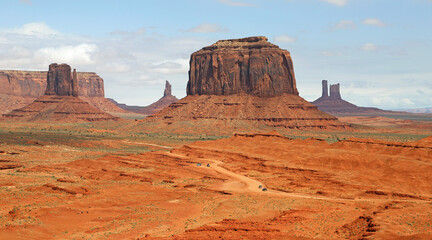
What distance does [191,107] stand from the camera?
16550cm

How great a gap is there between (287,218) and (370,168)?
2852cm

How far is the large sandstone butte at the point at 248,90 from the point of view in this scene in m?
157

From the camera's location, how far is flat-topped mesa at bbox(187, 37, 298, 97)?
16162 centimetres

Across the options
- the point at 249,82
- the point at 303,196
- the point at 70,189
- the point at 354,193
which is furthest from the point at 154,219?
the point at 249,82

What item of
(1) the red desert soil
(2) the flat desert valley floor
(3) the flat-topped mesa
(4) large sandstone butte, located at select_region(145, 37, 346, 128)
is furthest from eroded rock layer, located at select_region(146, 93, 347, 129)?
(1) the red desert soil

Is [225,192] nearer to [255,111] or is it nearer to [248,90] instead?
[255,111]

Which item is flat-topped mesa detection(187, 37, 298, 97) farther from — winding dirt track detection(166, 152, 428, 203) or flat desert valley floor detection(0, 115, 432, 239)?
winding dirt track detection(166, 152, 428, 203)

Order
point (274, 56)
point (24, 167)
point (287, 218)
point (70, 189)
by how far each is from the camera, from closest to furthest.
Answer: point (287, 218) < point (70, 189) < point (24, 167) < point (274, 56)

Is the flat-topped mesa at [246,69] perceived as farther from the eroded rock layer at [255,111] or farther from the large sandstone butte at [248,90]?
the eroded rock layer at [255,111]

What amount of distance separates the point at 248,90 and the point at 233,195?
11407 centimetres

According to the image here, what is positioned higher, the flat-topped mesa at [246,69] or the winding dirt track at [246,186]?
the flat-topped mesa at [246,69]

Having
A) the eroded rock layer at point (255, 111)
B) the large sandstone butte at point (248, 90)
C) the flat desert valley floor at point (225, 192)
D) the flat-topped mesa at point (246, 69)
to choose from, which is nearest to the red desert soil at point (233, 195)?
the flat desert valley floor at point (225, 192)

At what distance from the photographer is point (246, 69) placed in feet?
534

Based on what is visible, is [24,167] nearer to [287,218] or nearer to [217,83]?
[287,218]
